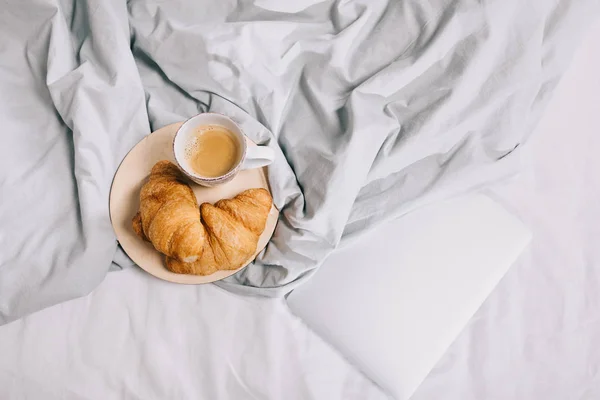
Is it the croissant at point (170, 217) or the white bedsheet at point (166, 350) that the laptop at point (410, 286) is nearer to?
the white bedsheet at point (166, 350)

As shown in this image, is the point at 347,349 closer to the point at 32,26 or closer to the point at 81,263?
the point at 81,263

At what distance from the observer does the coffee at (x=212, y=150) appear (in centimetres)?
67

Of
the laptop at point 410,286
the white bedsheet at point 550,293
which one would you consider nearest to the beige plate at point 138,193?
the laptop at point 410,286

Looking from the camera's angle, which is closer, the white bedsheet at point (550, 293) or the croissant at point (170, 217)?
the croissant at point (170, 217)

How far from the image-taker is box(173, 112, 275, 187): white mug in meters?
0.64

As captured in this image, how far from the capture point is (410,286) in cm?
74

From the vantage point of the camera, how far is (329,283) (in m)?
0.75

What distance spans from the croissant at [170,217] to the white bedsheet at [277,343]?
0.12 metres

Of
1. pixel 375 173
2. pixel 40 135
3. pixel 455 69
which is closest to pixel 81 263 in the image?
pixel 40 135

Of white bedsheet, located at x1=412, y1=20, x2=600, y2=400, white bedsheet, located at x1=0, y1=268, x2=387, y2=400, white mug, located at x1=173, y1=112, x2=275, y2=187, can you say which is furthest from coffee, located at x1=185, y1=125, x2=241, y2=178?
white bedsheet, located at x1=412, y1=20, x2=600, y2=400

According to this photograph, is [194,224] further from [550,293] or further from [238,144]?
[550,293]

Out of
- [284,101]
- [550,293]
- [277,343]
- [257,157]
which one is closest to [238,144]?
[257,157]

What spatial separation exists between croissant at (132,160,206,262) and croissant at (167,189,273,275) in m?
0.01

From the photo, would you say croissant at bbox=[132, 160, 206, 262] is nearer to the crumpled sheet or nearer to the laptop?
the crumpled sheet
